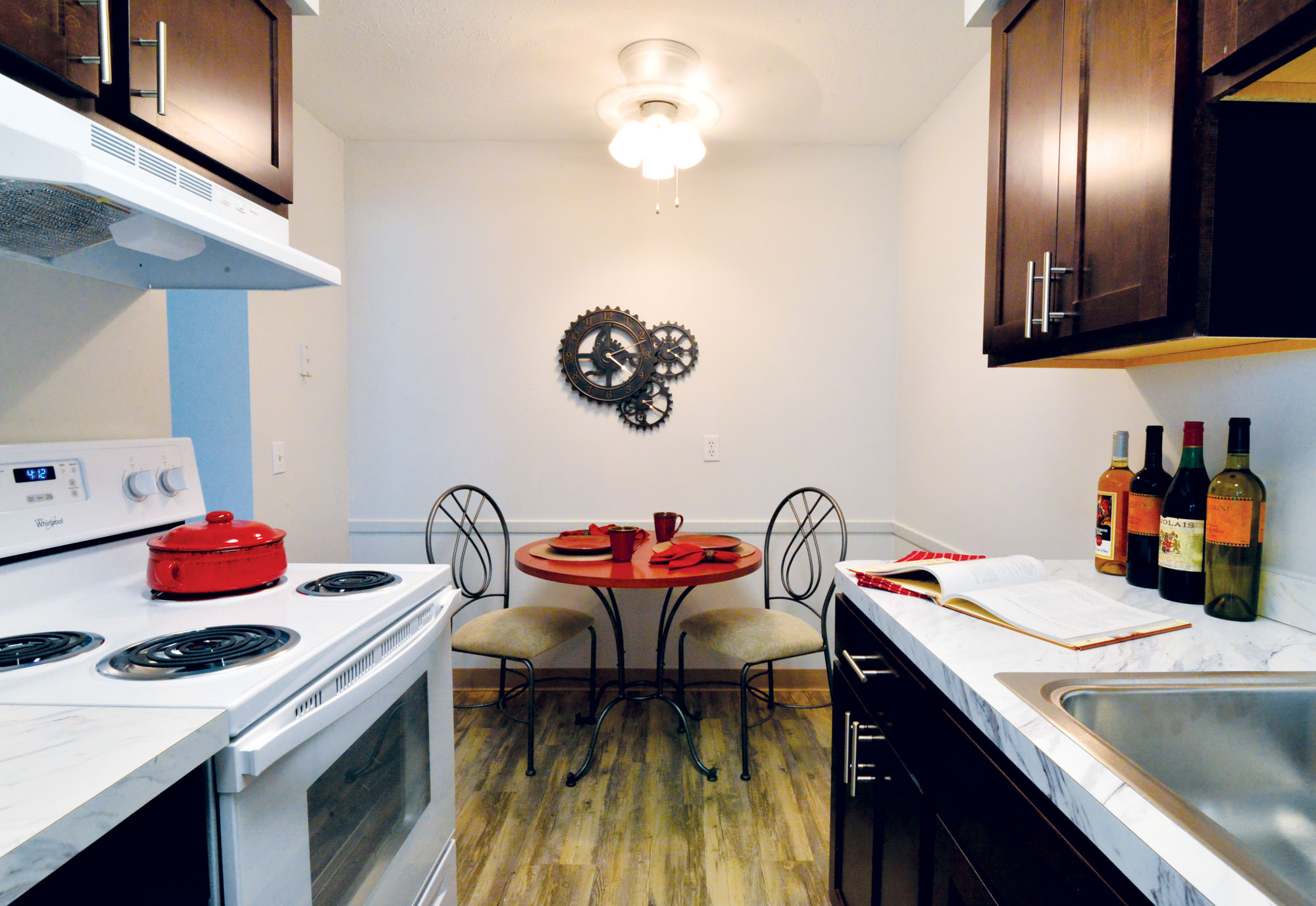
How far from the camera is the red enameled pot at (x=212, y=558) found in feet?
3.74

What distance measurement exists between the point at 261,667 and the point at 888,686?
1001 mm

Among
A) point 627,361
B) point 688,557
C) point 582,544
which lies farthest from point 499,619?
point 627,361

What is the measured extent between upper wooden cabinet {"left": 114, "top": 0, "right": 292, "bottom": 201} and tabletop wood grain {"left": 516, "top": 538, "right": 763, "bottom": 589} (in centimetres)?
129

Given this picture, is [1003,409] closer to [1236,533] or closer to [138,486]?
[1236,533]

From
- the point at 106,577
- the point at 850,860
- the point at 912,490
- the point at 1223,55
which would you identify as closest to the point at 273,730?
the point at 106,577

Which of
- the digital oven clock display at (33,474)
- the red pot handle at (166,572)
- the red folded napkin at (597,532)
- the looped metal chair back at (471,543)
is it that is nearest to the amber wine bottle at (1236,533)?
the red folded napkin at (597,532)

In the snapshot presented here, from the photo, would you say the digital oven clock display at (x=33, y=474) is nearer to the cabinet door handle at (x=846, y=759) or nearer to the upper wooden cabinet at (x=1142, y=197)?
the cabinet door handle at (x=846, y=759)

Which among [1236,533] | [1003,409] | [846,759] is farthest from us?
[1003,409]

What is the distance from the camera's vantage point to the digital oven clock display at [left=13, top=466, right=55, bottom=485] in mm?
1105

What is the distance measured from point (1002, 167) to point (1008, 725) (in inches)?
48.8

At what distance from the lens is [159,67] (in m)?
1.01

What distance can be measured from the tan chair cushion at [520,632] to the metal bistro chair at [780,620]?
1.48ft

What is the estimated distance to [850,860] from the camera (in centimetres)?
144

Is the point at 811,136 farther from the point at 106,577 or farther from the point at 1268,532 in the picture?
the point at 106,577
